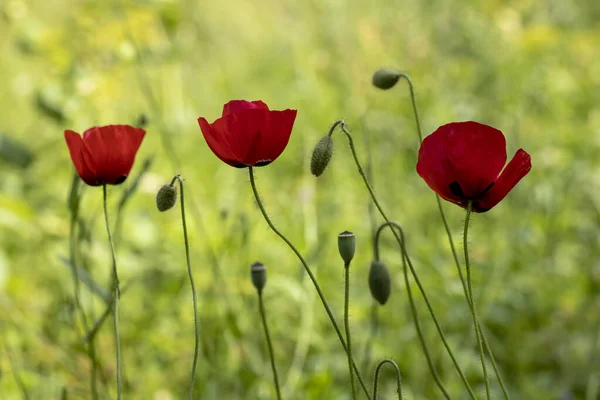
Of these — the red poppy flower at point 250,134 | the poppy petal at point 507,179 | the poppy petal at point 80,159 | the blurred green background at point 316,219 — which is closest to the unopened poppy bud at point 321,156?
the red poppy flower at point 250,134

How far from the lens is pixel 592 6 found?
4215 mm

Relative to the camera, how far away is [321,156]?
0.79 m

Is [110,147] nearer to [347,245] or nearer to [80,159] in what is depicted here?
[80,159]

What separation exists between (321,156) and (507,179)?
0.65 ft

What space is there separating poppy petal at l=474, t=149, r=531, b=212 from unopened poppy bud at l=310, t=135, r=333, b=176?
17cm

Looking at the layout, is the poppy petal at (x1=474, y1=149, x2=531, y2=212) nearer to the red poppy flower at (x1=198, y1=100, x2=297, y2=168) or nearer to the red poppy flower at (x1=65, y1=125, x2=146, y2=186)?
the red poppy flower at (x1=198, y1=100, x2=297, y2=168)

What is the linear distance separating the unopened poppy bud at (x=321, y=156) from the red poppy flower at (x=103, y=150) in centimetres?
21

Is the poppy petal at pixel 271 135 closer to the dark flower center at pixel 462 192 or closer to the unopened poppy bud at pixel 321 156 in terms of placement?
the unopened poppy bud at pixel 321 156

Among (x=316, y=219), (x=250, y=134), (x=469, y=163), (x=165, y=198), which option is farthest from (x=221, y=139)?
(x=316, y=219)

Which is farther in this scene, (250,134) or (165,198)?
(165,198)

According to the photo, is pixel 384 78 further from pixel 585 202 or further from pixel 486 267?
pixel 585 202

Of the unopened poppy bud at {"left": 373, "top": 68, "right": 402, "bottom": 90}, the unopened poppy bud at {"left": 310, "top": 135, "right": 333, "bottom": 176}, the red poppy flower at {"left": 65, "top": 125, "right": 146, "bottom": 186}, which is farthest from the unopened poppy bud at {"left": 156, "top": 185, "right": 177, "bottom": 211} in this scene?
the unopened poppy bud at {"left": 373, "top": 68, "right": 402, "bottom": 90}

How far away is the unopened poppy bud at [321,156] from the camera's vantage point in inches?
30.9

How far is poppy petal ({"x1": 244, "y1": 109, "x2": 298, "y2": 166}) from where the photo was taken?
73 cm
